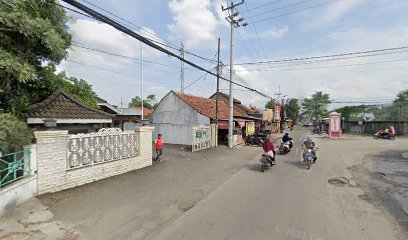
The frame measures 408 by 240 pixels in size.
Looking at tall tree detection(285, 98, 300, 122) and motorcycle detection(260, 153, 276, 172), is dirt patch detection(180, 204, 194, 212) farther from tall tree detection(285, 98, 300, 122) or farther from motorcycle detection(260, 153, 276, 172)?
tall tree detection(285, 98, 300, 122)

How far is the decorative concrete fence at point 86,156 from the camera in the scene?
6.85 meters

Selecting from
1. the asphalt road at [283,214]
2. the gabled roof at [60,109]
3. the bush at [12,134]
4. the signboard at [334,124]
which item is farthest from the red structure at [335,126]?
the bush at [12,134]

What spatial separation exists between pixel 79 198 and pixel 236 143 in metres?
15.4

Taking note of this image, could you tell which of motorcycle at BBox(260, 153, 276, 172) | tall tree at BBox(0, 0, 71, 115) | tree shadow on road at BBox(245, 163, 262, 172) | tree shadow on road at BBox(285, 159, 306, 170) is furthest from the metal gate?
tall tree at BBox(0, 0, 71, 115)

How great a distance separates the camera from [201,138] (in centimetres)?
1756

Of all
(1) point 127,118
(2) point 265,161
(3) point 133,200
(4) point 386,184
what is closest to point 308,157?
(2) point 265,161

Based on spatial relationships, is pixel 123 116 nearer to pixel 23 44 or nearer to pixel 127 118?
pixel 127 118

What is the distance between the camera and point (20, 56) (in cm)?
635

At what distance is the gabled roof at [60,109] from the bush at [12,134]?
96.9 inches

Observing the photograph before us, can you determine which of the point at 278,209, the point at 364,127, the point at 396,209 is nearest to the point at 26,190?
the point at 278,209

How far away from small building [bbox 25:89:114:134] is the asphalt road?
6081 millimetres

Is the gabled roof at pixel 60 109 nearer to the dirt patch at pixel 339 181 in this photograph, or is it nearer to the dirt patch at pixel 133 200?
the dirt patch at pixel 133 200

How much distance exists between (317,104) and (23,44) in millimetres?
93328

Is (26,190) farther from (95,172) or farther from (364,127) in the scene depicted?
(364,127)
